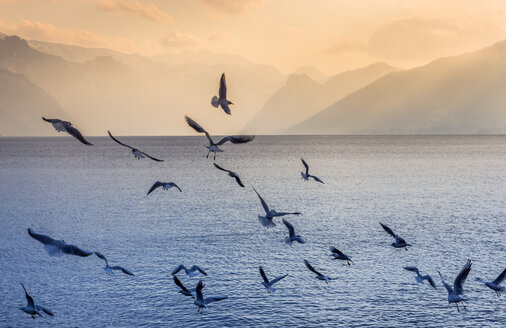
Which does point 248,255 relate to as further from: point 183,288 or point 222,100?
point 222,100

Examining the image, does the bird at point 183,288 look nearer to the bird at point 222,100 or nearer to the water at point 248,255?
the bird at point 222,100

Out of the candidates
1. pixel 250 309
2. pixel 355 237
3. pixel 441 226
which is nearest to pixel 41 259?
pixel 250 309

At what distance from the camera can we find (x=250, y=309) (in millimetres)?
38219

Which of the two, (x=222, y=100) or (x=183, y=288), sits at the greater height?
(x=222, y=100)

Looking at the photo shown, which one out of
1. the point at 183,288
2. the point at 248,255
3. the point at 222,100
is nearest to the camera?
the point at 222,100

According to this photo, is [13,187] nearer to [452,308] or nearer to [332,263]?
[332,263]

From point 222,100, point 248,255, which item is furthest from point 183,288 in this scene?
point 248,255

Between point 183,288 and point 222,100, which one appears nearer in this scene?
point 222,100

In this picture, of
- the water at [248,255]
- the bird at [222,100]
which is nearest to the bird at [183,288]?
the bird at [222,100]

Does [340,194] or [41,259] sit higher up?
[340,194]

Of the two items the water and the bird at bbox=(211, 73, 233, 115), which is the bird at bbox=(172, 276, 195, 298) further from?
the water

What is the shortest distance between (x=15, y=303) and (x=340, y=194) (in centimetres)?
6953

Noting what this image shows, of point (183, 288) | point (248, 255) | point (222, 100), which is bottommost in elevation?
point (248, 255)

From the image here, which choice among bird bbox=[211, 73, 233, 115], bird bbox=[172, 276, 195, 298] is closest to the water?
bird bbox=[172, 276, 195, 298]
